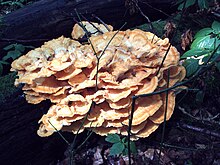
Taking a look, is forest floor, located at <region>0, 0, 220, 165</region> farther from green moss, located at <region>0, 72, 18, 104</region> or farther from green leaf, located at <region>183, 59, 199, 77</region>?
green moss, located at <region>0, 72, 18, 104</region>

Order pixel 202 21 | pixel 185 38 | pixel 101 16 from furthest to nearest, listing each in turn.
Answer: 1. pixel 101 16
2. pixel 202 21
3. pixel 185 38

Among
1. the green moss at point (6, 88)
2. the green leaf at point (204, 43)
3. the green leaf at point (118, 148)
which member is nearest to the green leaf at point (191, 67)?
the green leaf at point (204, 43)

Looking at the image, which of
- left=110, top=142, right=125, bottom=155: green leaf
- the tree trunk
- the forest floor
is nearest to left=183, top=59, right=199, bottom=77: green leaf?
the forest floor

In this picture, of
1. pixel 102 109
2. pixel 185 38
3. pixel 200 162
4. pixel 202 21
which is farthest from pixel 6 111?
pixel 202 21

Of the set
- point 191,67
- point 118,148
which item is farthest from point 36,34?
point 118,148

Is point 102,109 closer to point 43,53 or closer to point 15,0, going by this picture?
point 43,53

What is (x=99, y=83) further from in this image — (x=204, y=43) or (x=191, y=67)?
(x=204, y=43)
